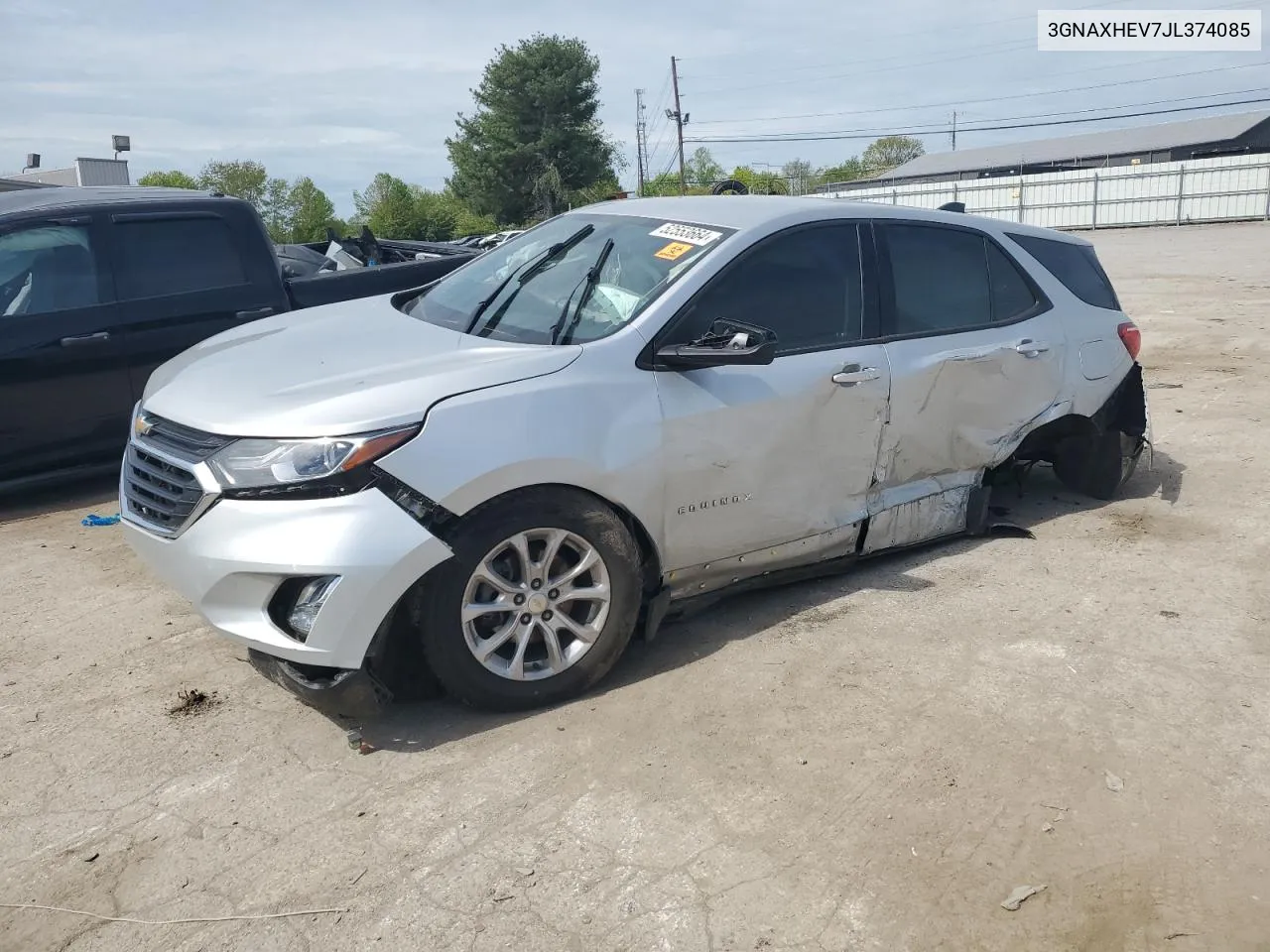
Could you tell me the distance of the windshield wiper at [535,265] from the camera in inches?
172

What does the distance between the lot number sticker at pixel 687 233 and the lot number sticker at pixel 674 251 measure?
31mm

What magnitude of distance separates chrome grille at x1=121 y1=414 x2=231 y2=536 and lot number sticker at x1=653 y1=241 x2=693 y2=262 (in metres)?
1.84

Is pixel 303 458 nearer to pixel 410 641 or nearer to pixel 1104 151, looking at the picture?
pixel 410 641

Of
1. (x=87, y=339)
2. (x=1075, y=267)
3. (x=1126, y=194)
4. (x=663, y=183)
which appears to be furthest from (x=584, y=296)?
(x=663, y=183)

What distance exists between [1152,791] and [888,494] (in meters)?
1.84

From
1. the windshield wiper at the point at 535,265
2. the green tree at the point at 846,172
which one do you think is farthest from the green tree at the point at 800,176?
the windshield wiper at the point at 535,265

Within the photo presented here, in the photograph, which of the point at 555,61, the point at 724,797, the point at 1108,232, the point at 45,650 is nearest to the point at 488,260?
the point at 45,650

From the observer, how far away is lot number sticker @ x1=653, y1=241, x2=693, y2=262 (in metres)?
4.16

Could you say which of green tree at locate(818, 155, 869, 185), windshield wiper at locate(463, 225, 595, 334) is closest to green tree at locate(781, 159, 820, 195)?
green tree at locate(818, 155, 869, 185)

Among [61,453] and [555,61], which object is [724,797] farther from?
[555,61]

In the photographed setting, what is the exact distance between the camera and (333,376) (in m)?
3.55

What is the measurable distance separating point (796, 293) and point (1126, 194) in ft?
135

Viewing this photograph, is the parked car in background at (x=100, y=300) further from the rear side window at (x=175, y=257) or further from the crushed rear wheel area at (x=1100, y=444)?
the crushed rear wheel area at (x=1100, y=444)

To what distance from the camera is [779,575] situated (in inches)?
173
